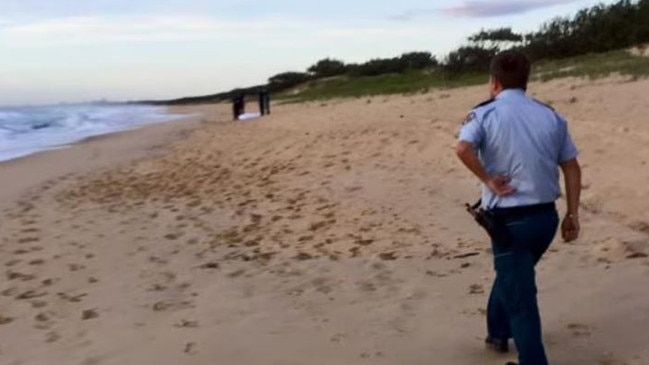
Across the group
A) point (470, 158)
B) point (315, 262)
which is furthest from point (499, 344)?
point (315, 262)

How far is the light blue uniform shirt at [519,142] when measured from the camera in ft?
14.2

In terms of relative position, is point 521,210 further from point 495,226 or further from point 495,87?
point 495,87

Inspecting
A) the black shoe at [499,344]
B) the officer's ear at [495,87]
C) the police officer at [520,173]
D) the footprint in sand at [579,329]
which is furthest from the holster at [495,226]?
the footprint in sand at [579,329]

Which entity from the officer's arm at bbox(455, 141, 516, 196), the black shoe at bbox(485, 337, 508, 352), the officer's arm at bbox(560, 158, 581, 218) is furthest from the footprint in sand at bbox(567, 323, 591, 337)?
the officer's arm at bbox(455, 141, 516, 196)

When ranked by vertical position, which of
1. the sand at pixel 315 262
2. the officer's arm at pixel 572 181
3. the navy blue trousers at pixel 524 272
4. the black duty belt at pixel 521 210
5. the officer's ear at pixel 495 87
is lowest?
the sand at pixel 315 262

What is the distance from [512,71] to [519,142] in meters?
0.33

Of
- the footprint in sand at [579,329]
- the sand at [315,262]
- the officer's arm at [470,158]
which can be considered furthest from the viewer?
the sand at [315,262]

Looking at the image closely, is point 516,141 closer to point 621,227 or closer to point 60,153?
point 621,227

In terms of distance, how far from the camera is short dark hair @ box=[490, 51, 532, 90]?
4.42 meters

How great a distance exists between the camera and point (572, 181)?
4.52m

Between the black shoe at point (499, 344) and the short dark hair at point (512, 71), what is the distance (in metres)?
1.40

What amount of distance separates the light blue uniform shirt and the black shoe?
3.34ft

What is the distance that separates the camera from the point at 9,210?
12297 millimetres

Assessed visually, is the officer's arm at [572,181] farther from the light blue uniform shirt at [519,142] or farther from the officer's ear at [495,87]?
the officer's ear at [495,87]
